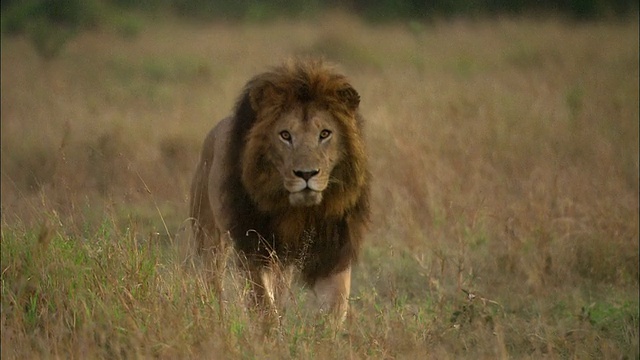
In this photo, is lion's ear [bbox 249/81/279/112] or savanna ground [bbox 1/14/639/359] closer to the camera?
savanna ground [bbox 1/14/639/359]

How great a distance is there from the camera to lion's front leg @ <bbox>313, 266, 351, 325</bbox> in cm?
543

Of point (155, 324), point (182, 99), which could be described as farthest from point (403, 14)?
point (155, 324)

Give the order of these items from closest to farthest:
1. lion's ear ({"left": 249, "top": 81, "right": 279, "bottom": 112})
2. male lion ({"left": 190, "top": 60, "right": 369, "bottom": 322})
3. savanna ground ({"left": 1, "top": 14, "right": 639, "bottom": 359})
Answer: savanna ground ({"left": 1, "top": 14, "right": 639, "bottom": 359}) → male lion ({"left": 190, "top": 60, "right": 369, "bottom": 322}) → lion's ear ({"left": 249, "top": 81, "right": 279, "bottom": 112})

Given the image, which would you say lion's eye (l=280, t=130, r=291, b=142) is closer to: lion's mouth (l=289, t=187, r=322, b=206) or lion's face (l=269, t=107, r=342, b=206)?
lion's face (l=269, t=107, r=342, b=206)

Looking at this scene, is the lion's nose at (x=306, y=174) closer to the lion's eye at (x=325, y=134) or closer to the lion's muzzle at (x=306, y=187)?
the lion's muzzle at (x=306, y=187)

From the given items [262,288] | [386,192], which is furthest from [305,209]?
[386,192]

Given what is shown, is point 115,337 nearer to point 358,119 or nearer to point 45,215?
point 45,215

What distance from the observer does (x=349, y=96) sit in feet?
17.9

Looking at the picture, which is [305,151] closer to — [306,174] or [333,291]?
[306,174]

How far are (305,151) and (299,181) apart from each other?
5.6 inches

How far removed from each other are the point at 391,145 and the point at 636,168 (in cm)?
196

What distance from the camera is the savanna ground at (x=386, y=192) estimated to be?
4691 millimetres

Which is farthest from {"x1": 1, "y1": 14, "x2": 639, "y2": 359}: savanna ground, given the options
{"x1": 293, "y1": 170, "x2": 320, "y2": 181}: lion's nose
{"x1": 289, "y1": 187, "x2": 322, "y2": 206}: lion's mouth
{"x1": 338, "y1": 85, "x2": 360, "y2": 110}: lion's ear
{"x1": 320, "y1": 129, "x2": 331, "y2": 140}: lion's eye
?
{"x1": 338, "y1": 85, "x2": 360, "y2": 110}: lion's ear

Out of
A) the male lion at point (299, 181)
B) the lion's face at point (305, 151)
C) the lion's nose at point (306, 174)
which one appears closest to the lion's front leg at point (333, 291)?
the male lion at point (299, 181)
